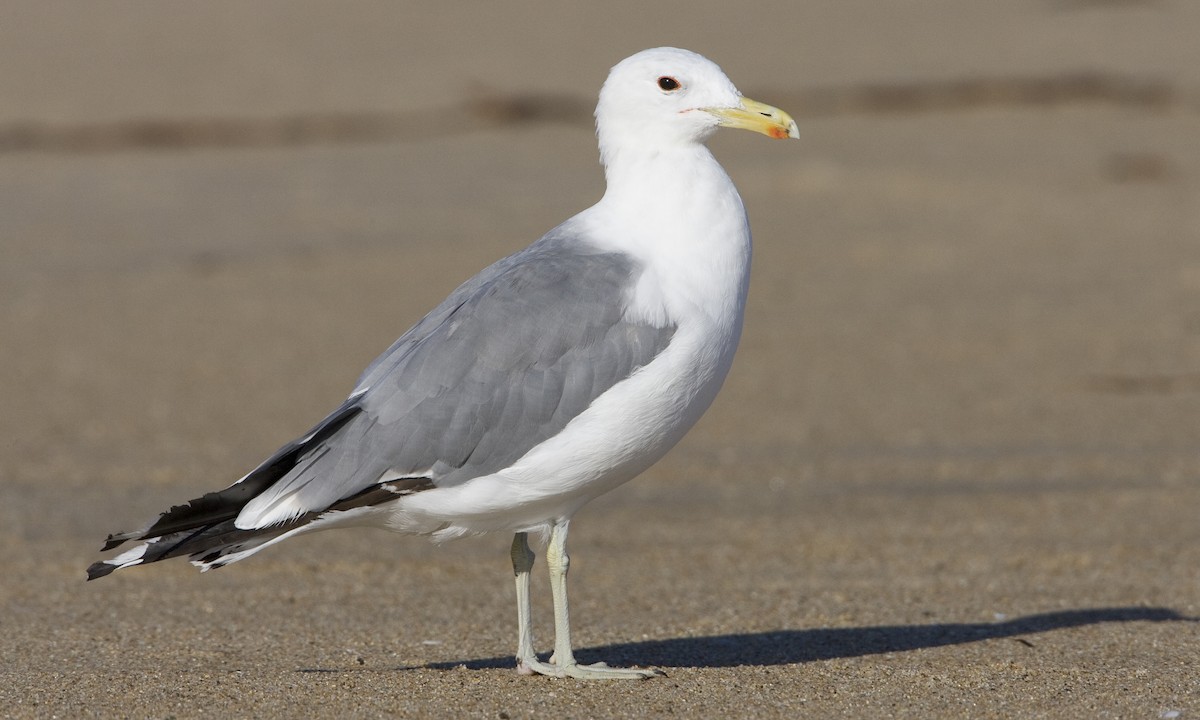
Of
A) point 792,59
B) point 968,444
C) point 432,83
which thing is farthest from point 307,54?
point 968,444

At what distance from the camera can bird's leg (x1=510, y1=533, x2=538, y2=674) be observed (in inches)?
202

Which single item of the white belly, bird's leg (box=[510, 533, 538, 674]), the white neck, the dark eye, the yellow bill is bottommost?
bird's leg (box=[510, 533, 538, 674])

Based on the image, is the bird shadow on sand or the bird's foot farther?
the bird shadow on sand

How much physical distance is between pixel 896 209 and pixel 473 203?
12.9 feet

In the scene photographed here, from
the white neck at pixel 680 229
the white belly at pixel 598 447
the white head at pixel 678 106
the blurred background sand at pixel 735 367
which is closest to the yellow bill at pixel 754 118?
the white head at pixel 678 106

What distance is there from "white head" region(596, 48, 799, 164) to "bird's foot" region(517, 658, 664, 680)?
164 cm

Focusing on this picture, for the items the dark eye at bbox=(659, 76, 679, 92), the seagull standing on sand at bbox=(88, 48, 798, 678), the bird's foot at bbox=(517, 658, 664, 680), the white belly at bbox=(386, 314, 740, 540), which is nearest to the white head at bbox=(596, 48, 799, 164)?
the dark eye at bbox=(659, 76, 679, 92)

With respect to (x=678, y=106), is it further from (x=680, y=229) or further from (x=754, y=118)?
(x=680, y=229)

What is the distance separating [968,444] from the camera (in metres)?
9.03

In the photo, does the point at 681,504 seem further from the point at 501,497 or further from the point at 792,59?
the point at 792,59

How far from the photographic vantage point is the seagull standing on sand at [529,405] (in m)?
4.80

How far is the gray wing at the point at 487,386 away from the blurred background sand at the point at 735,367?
64 cm

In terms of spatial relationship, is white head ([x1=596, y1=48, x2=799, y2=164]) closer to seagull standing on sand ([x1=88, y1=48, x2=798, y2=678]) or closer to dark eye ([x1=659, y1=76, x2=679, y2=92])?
dark eye ([x1=659, y1=76, x2=679, y2=92])

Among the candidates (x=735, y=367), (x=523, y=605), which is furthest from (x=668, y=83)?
(x=735, y=367)
